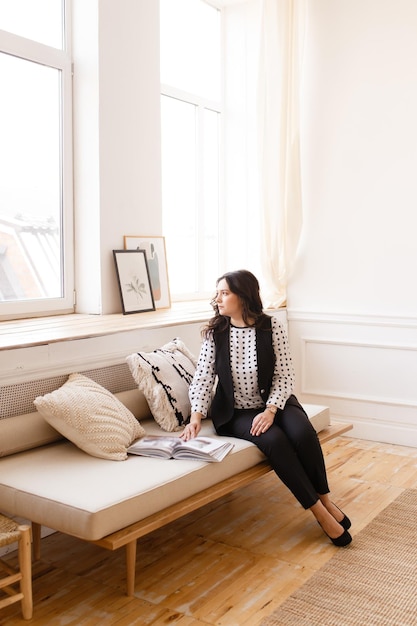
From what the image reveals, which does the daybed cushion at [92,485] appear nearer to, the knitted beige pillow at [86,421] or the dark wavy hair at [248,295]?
the knitted beige pillow at [86,421]

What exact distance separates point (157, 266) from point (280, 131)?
1.14 metres

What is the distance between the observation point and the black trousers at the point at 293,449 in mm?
2742

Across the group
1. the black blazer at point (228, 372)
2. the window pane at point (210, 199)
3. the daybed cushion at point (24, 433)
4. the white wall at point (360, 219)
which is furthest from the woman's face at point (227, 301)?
the window pane at point (210, 199)

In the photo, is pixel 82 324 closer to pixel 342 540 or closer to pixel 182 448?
pixel 182 448

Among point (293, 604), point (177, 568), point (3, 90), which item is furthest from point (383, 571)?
point (3, 90)

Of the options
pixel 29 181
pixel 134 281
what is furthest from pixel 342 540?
pixel 29 181

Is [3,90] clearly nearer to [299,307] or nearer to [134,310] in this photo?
[134,310]

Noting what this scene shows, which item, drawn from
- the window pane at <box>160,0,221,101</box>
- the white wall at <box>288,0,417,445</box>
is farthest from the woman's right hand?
the window pane at <box>160,0,221,101</box>

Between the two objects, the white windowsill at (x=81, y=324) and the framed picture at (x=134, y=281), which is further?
the framed picture at (x=134, y=281)

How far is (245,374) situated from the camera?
3.02m

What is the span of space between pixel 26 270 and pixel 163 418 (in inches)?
43.2

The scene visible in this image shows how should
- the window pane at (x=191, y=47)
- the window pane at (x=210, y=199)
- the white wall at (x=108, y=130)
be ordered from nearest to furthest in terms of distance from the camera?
1. the white wall at (x=108, y=130)
2. the window pane at (x=191, y=47)
3. the window pane at (x=210, y=199)

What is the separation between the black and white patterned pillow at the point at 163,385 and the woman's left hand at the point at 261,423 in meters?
0.36

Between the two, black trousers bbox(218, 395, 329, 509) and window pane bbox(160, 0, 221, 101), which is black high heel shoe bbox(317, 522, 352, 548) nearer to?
black trousers bbox(218, 395, 329, 509)
